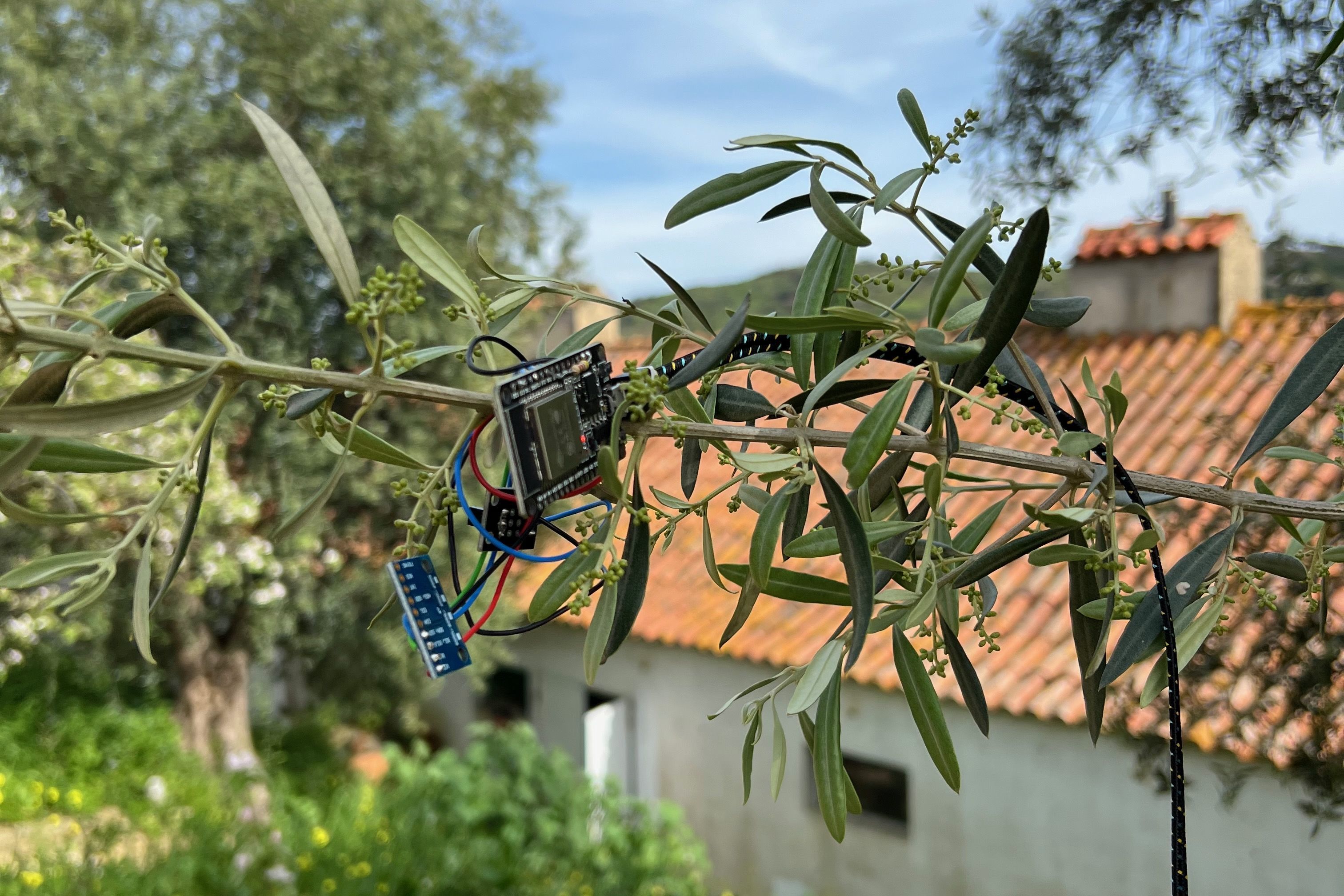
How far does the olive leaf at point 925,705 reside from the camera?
2.36ft

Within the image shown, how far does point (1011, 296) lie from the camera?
60 cm

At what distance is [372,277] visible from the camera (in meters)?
0.51

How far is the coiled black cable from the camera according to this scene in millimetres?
643

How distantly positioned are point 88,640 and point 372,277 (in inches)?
228

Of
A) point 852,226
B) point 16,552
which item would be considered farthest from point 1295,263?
point 16,552

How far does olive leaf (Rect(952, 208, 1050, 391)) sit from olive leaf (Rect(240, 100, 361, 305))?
403mm

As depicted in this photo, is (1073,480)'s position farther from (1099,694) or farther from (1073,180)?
(1073,180)

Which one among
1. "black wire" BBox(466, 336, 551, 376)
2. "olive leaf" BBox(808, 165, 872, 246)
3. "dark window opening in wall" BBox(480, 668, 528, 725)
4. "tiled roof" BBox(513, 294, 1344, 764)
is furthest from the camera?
"dark window opening in wall" BBox(480, 668, 528, 725)

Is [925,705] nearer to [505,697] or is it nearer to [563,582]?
[563,582]

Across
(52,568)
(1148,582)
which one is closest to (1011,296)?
(52,568)

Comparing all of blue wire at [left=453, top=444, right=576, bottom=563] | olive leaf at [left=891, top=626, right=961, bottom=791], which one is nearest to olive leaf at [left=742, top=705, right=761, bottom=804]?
olive leaf at [left=891, top=626, right=961, bottom=791]

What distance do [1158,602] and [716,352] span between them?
457 millimetres

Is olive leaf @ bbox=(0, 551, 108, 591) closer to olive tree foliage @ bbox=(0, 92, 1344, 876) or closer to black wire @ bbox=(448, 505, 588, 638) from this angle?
olive tree foliage @ bbox=(0, 92, 1344, 876)

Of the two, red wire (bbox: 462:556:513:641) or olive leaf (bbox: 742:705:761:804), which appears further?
olive leaf (bbox: 742:705:761:804)
